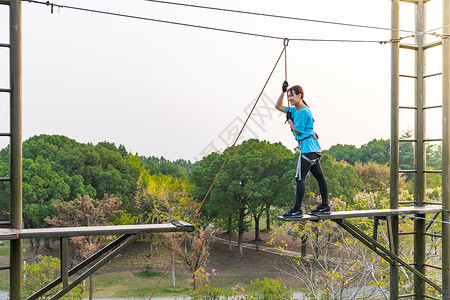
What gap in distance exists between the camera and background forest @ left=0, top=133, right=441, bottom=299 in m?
16.6

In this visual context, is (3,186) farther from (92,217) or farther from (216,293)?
(216,293)

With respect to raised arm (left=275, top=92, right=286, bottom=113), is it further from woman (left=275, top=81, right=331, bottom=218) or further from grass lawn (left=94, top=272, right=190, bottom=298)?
grass lawn (left=94, top=272, right=190, bottom=298)

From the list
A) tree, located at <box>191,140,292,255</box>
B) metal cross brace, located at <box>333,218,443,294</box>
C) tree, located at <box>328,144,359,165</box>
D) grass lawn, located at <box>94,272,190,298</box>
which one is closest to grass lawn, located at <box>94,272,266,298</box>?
grass lawn, located at <box>94,272,190,298</box>

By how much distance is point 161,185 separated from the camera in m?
18.8

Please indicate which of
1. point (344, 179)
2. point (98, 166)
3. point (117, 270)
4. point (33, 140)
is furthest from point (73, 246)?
point (344, 179)

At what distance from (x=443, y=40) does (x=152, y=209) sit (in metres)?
14.7

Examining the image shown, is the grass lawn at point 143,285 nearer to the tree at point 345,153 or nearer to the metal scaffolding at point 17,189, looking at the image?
the tree at point 345,153

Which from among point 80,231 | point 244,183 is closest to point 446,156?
point 80,231

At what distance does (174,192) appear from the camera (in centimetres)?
1903

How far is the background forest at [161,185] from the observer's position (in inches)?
653

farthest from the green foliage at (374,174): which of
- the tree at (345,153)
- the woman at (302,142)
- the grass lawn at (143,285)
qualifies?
the woman at (302,142)

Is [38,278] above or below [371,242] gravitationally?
below

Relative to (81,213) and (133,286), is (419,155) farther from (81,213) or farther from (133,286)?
(133,286)

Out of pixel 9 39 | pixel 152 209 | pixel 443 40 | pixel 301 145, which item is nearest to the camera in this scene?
pixel 9 39
